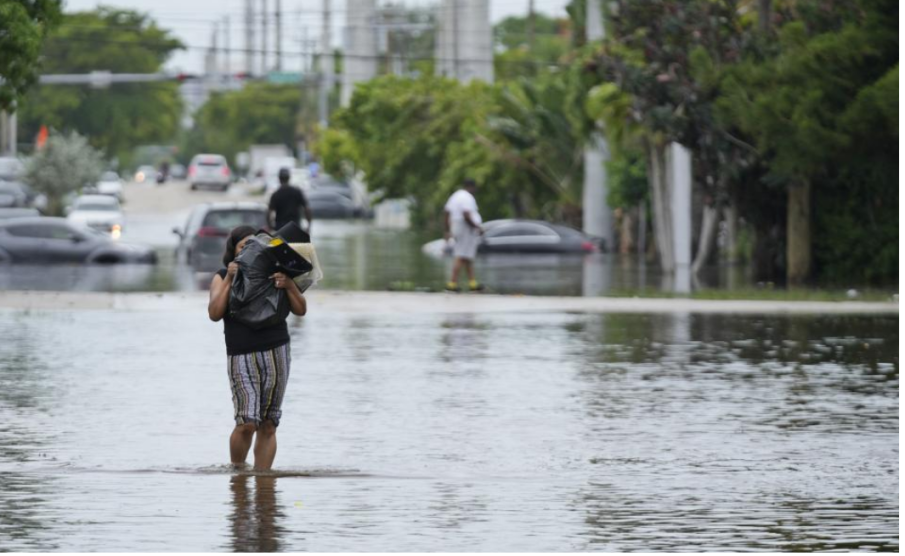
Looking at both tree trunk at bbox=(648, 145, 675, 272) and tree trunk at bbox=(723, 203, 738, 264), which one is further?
tree trunk at bbox=(723, 203, 738, 264)

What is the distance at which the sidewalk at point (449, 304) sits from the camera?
26141mm

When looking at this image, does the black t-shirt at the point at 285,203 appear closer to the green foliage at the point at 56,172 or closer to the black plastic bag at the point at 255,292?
the black plastic bag at the point at 255,292

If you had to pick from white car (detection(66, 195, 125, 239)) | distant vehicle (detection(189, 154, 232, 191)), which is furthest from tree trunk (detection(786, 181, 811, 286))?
distant vehicle (detection(189, 154, 232, 191))

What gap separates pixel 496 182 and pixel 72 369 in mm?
37177

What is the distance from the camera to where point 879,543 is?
31.7 ft

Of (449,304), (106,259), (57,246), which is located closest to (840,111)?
(449,304)

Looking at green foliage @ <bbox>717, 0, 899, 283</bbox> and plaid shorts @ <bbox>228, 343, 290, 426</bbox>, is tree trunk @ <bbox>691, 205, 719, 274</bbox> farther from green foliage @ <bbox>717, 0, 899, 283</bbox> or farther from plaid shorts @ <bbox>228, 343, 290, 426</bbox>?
plaid shorts @ <bbox>228, 343, 290, 426</bbox>

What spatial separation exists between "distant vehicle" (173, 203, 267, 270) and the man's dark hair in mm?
25724

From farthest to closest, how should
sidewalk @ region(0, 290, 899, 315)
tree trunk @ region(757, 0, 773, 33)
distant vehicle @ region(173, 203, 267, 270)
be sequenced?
distant vehicle @ region(173, 203, 267, 270), tree trunk @ region(757, 0, 773, 33), sidewalk @ region(0, 290, 899, 315)

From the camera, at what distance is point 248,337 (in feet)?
37.9

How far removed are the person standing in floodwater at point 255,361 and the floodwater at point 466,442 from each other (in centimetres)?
32

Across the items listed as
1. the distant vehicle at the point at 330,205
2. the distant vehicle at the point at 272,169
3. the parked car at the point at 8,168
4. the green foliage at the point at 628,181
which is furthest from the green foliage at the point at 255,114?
the green foliage at the point at 628,181

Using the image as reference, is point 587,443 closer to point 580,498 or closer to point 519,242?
point 580,498

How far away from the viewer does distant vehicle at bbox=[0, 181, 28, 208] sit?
2579 inches
